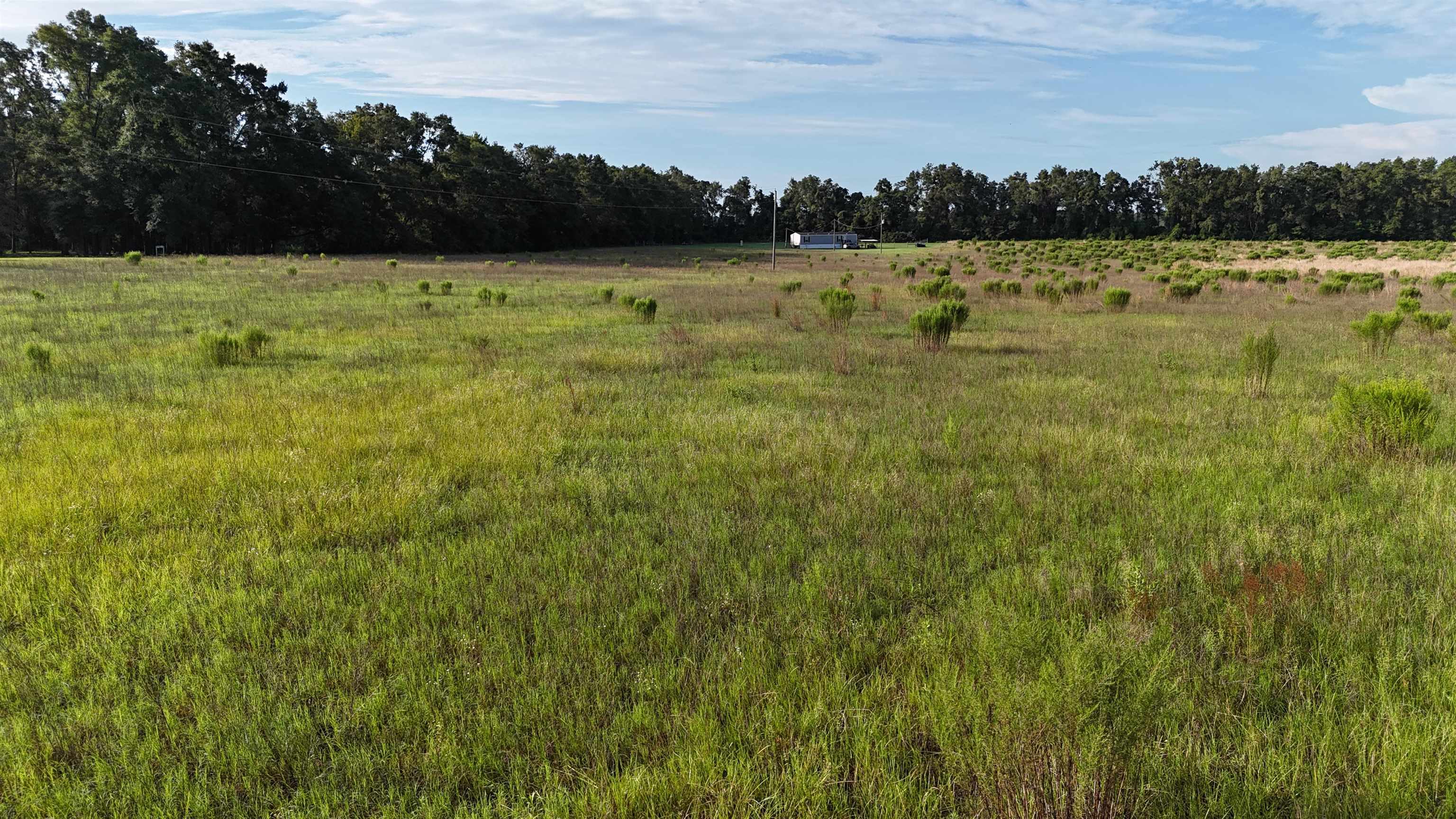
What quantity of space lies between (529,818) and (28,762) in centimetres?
192

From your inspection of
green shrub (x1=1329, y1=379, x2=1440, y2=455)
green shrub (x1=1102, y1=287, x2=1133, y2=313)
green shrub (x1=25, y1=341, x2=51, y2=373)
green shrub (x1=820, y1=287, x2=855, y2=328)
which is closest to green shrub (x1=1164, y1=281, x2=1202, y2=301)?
green shrub (x1=1102, y1=287, x2=1133, y2=313)

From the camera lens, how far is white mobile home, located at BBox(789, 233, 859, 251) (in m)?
108

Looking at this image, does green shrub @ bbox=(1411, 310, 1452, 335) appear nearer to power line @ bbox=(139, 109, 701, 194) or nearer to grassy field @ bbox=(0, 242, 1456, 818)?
grassy field @ bbox=(0, 242, 1456, 818)

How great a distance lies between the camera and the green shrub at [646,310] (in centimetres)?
1752

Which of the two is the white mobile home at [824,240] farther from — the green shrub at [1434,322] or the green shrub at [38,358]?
the green shrub at [38,358]

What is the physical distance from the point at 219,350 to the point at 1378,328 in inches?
741

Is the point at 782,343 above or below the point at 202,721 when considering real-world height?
above

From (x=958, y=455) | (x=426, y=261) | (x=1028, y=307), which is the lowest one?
(x=958, y=455)

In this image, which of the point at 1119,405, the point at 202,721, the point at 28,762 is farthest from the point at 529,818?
the point at 1119,405

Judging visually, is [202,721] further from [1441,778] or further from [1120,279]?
[1120,279]

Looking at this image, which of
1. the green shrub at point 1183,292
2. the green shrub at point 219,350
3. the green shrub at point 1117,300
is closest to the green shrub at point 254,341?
the green shrub at point 219,350

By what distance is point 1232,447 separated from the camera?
21.7ft

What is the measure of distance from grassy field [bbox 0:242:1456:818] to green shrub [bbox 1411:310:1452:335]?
7.80 metres

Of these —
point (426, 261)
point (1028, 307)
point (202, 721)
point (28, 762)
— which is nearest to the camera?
point (28, 762)
